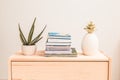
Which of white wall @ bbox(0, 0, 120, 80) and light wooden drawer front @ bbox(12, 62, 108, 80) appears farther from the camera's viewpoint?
white wall @ bbox(0, 0, 120, 80)

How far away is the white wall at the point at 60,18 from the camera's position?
2314 millimetres

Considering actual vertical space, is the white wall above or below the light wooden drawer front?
above

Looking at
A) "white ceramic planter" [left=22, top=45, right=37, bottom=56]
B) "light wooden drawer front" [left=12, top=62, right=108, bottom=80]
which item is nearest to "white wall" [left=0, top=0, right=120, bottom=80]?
"white ceramic planter" [left=22, top=45, right=37, bottom=56]

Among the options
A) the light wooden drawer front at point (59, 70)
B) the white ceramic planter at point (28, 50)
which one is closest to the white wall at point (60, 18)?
the white ceramic planter at point (28, 50)

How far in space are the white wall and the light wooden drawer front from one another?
83cm

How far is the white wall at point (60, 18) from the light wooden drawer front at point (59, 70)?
2.71ft

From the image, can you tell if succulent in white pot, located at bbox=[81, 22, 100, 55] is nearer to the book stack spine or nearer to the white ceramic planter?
the book stack spine

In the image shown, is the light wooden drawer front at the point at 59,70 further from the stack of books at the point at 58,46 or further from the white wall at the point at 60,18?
the white wall at the point at 60,18

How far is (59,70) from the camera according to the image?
5.12 feet

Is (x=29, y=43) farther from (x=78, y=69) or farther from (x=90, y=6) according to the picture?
(x=90, y=6)

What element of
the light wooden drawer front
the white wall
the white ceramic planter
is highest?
the white wall

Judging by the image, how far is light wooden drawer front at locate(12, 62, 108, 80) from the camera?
1.55m

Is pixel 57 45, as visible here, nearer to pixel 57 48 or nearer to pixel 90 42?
pixel 57 48

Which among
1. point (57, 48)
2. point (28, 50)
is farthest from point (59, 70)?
point (28, 50)
